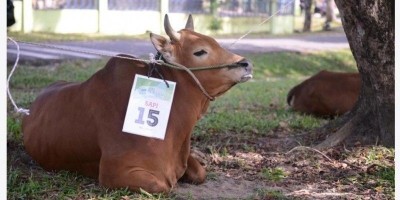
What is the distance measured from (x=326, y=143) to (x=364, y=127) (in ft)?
1.12

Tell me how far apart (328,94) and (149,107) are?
12.8 feet

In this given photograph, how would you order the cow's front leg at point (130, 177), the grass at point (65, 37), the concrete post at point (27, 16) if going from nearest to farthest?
the cow's front leg at point (130, 177), the grass at point (65, 37), the concrete post at point (27, 16)

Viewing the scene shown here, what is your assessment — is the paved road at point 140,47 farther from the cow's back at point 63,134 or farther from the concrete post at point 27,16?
the cow's back at point 63,134

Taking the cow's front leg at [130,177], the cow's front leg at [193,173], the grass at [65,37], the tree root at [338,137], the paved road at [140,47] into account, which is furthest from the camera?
the grass at [65,37]

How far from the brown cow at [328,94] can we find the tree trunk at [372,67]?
1.69 m

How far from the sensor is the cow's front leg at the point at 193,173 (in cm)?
495

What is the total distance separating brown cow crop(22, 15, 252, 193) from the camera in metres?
4.46

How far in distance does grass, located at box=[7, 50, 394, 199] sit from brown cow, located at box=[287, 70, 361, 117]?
0.65 ft

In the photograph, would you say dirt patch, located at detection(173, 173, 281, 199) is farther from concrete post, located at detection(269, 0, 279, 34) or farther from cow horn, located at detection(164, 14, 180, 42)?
concrete post, located at detection(269, 0, 279, 34)

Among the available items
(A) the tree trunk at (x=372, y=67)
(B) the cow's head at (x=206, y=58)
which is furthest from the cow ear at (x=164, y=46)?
(A) the tree trunk at (x=372, y=67)

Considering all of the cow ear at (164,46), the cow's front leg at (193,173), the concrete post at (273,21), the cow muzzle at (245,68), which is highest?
the cow ear at (164,46)

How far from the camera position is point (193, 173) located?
4.96 m

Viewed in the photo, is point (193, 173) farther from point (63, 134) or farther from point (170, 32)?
point (170, 32)
